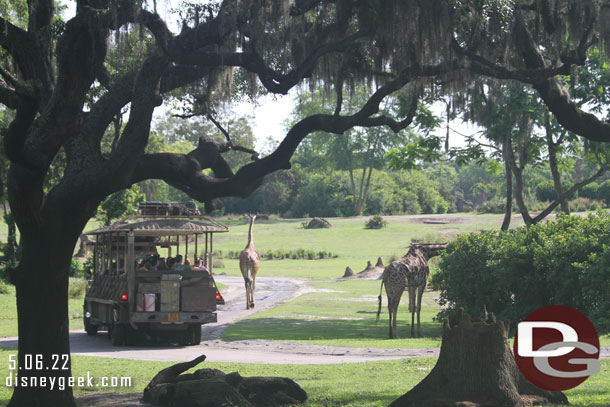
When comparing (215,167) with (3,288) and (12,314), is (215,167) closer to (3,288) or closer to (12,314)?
(12,314)

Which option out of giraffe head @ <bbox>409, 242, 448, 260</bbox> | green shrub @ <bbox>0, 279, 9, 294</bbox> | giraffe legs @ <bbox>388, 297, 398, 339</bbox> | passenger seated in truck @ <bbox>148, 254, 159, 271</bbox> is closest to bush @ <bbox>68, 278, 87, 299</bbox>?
green shrub @ <bbox>0, 279, 9, 294</bbox>

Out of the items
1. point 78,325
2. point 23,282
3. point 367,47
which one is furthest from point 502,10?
point 78,325

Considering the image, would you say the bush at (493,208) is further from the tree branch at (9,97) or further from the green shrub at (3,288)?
the tree branch at (9,97)

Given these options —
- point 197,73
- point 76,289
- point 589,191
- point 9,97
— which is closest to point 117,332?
point 197,73

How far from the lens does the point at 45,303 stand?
33.4 feet

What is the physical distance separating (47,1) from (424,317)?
18.4 m

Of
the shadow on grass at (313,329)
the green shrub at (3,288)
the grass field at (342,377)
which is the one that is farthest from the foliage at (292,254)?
the grass field at (342,377)

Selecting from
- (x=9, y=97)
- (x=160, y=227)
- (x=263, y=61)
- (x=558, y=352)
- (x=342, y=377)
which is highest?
(x=263, y=61)

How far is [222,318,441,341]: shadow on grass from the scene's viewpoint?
20984 millimetres

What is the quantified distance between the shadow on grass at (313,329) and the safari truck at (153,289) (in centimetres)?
168

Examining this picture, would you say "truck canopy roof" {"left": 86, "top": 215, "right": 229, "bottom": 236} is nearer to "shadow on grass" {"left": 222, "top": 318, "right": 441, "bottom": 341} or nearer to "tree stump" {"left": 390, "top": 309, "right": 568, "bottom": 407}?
"shadow on grass" {"left": 222, "top": 318, "right": 441, "bottom": 341}

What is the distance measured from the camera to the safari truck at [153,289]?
1897cm

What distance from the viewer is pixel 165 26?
12.6 meters

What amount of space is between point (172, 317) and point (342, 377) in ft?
22.2
